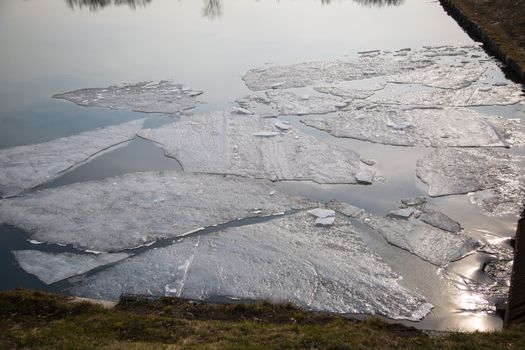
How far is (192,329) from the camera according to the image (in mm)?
3961

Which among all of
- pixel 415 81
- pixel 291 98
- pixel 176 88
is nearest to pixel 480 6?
pixel 415 81

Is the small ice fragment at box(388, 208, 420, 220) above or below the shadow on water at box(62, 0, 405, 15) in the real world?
below

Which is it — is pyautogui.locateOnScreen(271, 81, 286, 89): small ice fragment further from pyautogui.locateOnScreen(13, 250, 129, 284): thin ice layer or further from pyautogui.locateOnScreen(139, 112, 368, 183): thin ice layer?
pyautogui.locateOnScreen(13, 250, 129, 284): thin ice layer

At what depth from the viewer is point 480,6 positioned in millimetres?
17828

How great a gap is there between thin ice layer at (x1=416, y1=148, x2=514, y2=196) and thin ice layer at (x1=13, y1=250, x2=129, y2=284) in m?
4.22

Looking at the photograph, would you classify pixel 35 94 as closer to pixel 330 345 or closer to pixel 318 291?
pixel 318 291

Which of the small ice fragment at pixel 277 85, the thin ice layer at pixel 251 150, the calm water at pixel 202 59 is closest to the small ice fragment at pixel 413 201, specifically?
the calm water at pixel 202 59

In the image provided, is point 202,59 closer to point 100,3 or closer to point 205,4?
point 205,4

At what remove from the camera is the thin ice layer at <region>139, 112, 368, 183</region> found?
23.6 feet

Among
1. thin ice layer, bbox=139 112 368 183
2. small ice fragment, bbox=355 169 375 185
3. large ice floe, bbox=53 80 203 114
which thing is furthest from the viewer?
large ice floe, bbox=53 80 203 114

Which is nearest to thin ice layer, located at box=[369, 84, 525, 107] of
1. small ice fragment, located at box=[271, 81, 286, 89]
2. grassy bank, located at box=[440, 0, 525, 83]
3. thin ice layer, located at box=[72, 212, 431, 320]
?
grassy bank, located at box=[440, 0, 525, 83]

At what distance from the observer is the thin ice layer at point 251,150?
718cm

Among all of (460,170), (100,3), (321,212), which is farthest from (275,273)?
(100,3)

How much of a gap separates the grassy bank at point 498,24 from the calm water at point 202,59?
0.51 m
